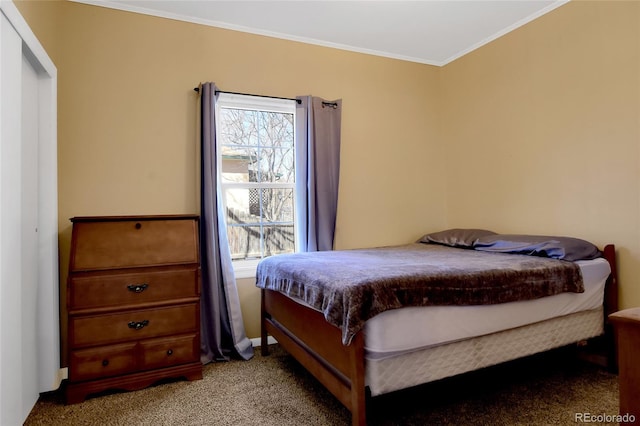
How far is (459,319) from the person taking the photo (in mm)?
1734

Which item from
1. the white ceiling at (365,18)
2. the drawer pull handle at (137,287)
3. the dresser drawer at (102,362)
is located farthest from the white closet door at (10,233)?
the white ceiling at (365,18)

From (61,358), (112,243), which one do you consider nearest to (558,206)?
(112,243)

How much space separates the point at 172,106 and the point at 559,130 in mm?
2912

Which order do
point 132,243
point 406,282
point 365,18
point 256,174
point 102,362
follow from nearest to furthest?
1. point 406,282
2. point 102,362
3. point 132,243
4. point 365,18
5. point 256,174

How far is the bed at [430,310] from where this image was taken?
154cm

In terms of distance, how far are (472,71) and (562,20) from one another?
856mm

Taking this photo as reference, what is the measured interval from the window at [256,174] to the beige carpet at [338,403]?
102 centimetres

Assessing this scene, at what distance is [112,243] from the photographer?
2.19 metres

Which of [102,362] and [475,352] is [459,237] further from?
[102,362]

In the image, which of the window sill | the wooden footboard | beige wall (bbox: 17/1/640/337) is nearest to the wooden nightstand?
the wooden footboard

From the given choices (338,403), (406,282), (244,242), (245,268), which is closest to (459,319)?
(406,282)

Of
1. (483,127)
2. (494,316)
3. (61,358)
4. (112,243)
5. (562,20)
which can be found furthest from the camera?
(483,127)

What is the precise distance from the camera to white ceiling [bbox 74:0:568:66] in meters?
2.67

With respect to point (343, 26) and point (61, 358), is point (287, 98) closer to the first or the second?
point (343, 26)
